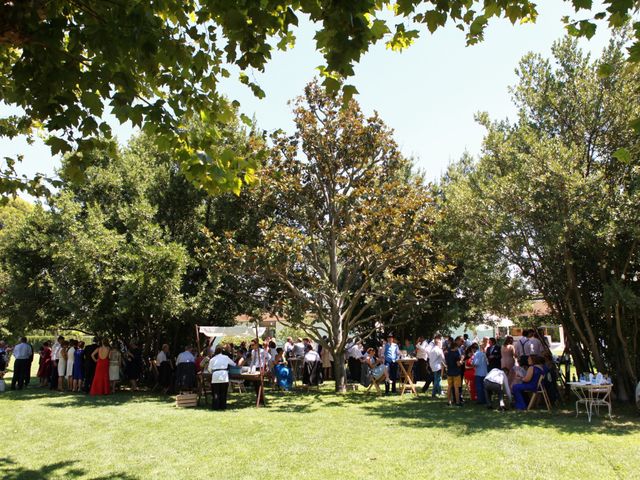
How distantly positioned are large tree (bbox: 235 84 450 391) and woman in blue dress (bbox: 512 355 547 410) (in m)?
3.97

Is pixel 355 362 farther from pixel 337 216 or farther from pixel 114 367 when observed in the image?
pixel 114 367

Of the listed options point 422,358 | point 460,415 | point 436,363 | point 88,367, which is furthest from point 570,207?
point 88,367

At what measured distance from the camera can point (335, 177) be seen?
16469 mm

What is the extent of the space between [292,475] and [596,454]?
15.7 ft

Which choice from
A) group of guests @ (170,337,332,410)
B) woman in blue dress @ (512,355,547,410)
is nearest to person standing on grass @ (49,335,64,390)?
group of guests @ (170,337,332,410)

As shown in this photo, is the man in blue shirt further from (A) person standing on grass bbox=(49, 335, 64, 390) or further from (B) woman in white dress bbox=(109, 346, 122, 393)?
(A) person standing on grass bbox=(49, 335, 64, 390)

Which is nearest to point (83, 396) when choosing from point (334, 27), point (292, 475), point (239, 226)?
point (239, 226)

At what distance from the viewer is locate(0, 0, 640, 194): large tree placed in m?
4.58

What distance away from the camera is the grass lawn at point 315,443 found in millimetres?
7234

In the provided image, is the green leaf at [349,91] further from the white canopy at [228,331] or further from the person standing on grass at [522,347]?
the white canopy at [228,331]

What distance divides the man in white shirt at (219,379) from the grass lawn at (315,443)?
0.54 meters

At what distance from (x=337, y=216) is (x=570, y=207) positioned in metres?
7.03

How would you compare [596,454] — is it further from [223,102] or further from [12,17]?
[12,17]

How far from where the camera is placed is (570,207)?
1190 centimetres
